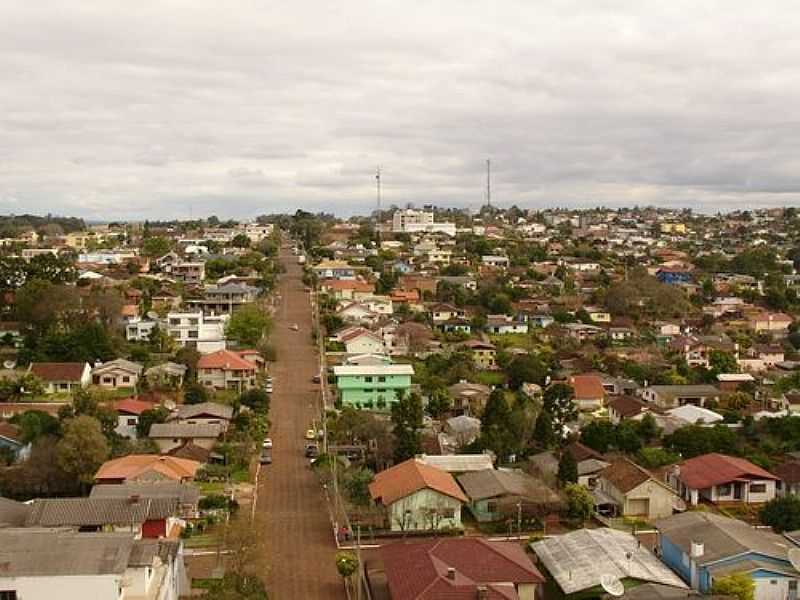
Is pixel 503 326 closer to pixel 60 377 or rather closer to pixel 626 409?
pixel 626 409

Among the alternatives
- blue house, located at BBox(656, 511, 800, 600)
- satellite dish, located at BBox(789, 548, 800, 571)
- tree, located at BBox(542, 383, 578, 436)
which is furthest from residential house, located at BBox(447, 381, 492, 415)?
satellite dish, located at BBox(789, 548, 800, 571)

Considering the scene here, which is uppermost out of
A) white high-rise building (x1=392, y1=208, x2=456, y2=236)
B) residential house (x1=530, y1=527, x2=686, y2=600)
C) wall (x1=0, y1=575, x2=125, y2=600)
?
white high-rise building (x1=392, y1=208, x2=456, y2=236)

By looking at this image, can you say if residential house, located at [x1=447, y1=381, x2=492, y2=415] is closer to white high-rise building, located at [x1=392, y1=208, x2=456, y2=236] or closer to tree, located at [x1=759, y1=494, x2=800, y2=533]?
tree, located at [x1=759, y1=494, x2=800, y2=533]

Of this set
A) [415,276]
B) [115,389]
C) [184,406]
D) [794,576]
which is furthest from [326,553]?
[415,276]

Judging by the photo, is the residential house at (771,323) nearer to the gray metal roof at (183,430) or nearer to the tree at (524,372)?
the tree at (524,372)

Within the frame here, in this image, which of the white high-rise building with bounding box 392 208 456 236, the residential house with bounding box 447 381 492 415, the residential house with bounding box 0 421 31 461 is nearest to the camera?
the residential house with bounding box 0 421 31 461

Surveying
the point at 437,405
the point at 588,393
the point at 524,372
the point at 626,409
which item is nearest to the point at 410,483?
the point at 437,405

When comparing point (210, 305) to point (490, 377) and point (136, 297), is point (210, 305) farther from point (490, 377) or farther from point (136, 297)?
point (490, 377)
